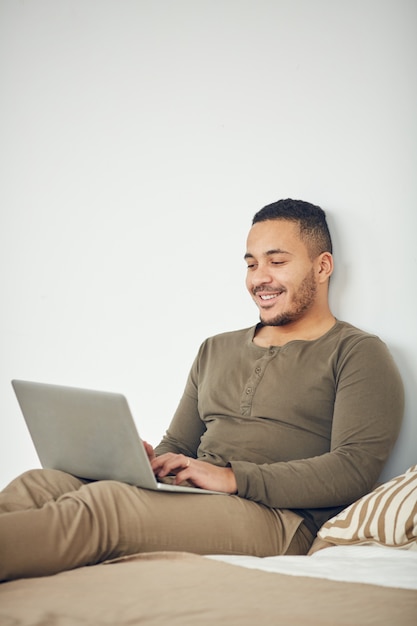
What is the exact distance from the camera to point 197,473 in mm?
1760

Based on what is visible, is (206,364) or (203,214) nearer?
(206,364)

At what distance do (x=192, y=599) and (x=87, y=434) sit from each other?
0.56 meters

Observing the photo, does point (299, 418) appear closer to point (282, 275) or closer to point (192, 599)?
point (282, 275)

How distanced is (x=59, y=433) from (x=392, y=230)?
3.33ft

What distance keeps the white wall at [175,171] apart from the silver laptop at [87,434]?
80 cm

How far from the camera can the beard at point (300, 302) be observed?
7.06 feet

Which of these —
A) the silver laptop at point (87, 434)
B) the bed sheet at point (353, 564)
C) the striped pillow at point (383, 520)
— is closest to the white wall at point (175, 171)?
the striped pillow at point (383, 520)

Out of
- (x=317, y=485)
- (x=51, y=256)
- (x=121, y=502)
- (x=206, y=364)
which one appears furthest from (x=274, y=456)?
(x=51, y=256)

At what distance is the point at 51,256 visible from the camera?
2.95m

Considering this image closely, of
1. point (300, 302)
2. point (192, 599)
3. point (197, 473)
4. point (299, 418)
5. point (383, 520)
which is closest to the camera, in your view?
point (192, 599)

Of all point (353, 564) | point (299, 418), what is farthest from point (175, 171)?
point (353, 564)

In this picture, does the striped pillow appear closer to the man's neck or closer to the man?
the man

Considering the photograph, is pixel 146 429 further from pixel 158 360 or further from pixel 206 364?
pixel 206 364

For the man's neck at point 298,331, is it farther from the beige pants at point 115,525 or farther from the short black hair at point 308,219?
the beige pants at point 115,525
